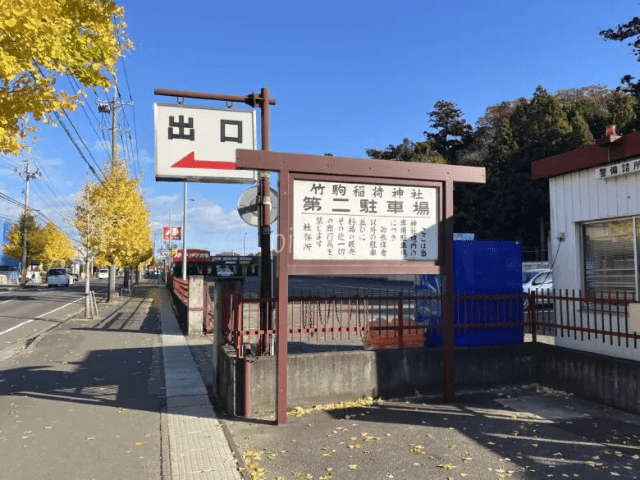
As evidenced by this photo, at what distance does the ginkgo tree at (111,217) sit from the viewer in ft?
69.6

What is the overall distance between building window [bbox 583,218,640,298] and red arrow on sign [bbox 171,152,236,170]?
5.93 metres

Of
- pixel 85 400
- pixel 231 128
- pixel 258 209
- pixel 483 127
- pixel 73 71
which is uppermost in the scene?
pixel 483 127

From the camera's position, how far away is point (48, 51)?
624 centimetres

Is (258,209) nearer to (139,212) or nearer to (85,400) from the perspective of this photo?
(85,400)

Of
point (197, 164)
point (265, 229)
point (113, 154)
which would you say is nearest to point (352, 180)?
point (265, 229)

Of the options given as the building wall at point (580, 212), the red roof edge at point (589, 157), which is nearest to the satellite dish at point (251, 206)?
the red roof edge at point (589, 157)

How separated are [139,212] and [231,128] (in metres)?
21.3

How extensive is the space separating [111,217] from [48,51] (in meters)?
18.7

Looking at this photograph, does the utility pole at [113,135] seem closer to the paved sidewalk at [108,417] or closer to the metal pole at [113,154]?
the metal pole at [113,154]

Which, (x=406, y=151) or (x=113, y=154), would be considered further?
(x=406, y=151)

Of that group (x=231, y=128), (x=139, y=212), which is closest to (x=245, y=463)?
(x=231, y=128)

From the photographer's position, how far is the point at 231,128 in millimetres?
8102

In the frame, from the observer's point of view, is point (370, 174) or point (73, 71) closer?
point (370, 174)

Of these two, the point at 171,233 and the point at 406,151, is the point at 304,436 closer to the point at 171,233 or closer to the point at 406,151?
the point at 171,233
